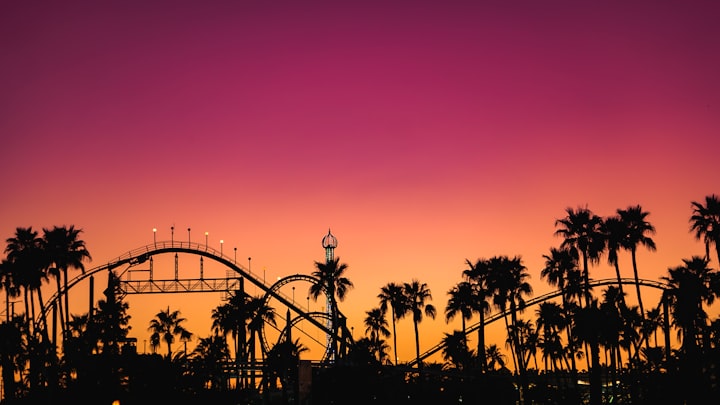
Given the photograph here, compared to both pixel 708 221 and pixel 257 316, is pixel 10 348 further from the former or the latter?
pixel 708 221

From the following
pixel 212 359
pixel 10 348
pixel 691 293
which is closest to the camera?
pixel 691 293

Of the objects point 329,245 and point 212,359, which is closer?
point 212,359

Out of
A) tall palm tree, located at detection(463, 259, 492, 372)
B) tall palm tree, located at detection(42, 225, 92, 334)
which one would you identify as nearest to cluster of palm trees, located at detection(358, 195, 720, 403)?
tall palm tree, located at detection(463, 259, 492, 372)

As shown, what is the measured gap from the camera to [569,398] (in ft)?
230

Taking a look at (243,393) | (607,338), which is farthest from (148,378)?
(607,338)

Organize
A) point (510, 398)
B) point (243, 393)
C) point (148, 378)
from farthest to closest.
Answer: point (510, 398)
point (243, 393)
point (148, 378)

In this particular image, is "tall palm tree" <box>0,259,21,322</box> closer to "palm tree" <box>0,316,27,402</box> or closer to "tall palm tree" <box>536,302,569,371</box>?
"palm tree" <box>0,316,27,402</box>

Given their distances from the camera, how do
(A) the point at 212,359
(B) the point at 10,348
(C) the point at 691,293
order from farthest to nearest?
(B) the point at 10,348, (A) the point at 212,359, (C) the point at 691,293

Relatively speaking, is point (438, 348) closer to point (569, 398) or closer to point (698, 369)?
point (569, 398)

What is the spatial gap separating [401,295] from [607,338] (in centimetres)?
2925

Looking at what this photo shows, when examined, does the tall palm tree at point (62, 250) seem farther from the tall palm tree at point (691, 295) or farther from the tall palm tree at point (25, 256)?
the tall palm tree at point (691, 295)

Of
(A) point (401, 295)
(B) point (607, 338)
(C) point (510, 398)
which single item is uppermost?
(A) point (401, 295)

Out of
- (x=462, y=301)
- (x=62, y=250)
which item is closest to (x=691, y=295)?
(x=462, y=301)

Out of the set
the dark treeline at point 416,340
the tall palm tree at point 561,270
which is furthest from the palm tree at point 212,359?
the tall palm tree at point 561,270
